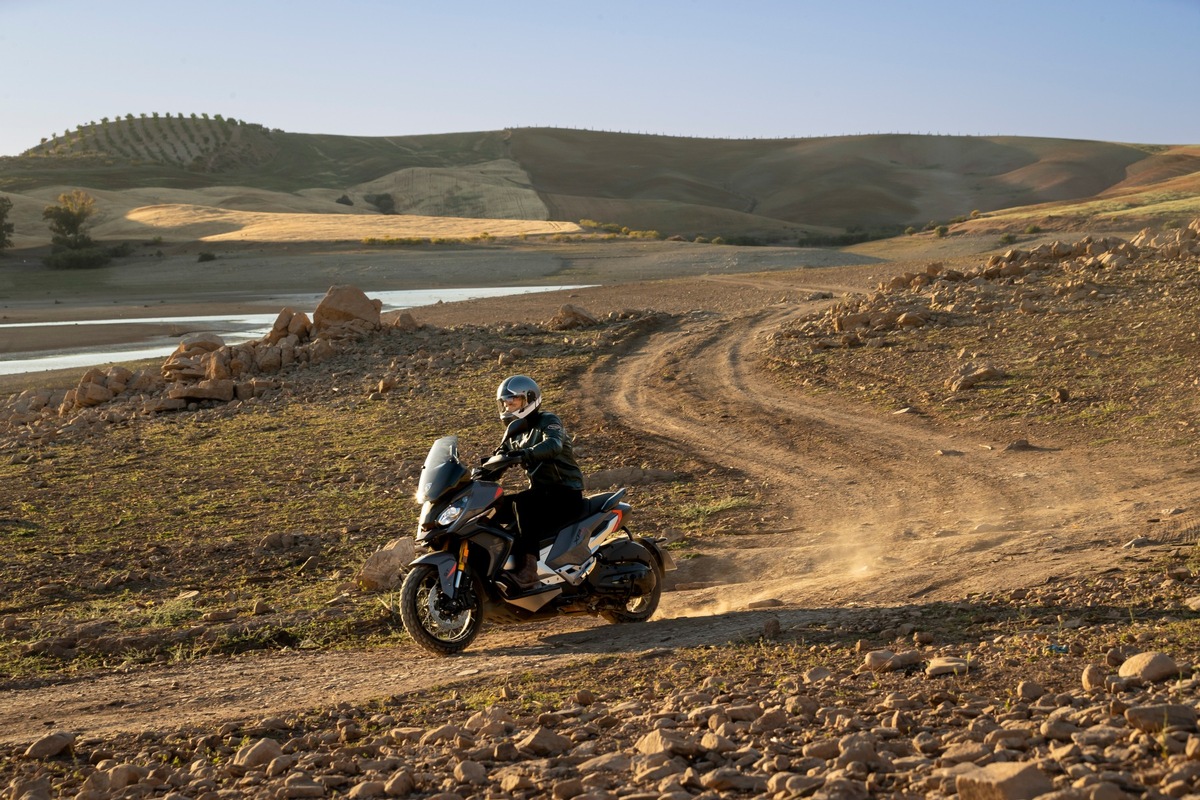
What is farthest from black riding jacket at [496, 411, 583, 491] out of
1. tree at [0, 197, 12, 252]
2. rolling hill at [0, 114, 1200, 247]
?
tree at [0, 197, 12, 252]

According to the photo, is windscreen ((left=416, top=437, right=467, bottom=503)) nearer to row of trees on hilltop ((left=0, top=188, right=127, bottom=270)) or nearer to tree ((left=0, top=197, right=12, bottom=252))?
row of trees on hilltop ((left=0, top=188, right=127, bottom=270))

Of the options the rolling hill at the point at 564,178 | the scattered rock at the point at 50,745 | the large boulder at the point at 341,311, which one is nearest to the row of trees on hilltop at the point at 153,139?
the rolling hill at the point at 564,178

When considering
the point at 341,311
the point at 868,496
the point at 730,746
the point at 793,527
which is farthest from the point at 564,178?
the point at 730,746

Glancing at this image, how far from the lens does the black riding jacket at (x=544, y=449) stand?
8133 mm

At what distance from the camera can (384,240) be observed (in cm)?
6981

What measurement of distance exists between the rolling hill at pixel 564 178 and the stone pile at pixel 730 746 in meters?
69.8

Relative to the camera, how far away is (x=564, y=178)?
13062cm

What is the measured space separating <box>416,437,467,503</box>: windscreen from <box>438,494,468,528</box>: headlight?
0.11m

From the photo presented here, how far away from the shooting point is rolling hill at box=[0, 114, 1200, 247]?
97875 mm

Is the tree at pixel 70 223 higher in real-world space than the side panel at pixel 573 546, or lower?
higher

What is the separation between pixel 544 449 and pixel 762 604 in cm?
201

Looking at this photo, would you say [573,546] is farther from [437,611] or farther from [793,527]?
[793,527]

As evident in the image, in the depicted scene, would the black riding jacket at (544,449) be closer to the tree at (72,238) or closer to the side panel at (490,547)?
the side panel at (490,547)

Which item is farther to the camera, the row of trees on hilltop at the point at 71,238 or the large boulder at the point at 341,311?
the row of trees on hilltop at the point at 71,238
